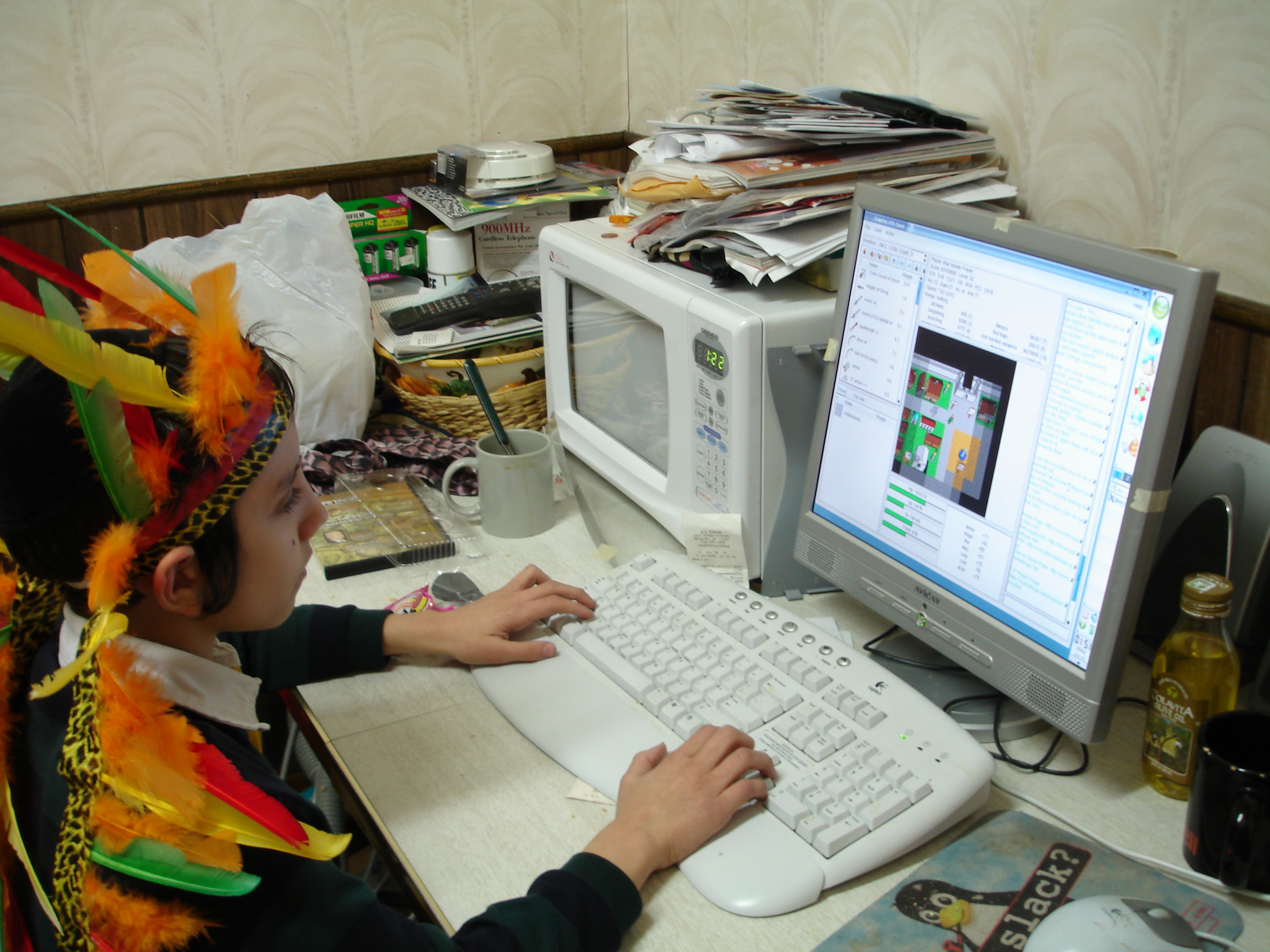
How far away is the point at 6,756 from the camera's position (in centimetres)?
74

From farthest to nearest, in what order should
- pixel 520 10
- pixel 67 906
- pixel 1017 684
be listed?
pixel 520 10 < pixel 1017 684 < pixel 67 906

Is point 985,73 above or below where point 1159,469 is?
above

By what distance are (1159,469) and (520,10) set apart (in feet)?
4.90

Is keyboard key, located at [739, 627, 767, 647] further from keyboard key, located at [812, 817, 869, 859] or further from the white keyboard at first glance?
keyboard key, located at [812, 817, 869, 859]

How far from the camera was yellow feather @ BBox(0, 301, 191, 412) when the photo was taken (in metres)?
0.59

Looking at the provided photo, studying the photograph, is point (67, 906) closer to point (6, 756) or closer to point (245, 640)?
point (6, 756)

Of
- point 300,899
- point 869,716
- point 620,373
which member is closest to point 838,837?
point 869,716

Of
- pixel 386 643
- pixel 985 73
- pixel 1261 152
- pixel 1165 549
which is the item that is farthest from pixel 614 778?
pixel 985 73

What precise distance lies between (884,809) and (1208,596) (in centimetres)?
29

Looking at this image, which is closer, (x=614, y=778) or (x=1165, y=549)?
(x=614, y=778)

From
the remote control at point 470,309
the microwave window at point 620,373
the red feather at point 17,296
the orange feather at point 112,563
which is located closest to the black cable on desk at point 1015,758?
the microwave window at point 620,373

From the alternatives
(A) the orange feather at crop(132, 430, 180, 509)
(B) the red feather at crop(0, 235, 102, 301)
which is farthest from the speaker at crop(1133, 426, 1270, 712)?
(B) the red feather at crop(0, 235, 102, 301)

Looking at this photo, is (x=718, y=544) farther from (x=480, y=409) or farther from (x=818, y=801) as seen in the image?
(x=480, y=409)

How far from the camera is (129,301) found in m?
0.76
